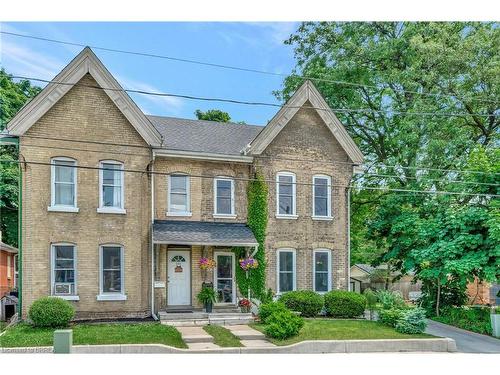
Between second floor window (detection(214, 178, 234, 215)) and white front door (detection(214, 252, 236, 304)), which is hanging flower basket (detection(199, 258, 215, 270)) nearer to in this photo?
white front door (detection(214, 252, 236, 304))

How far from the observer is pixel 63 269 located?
43.7 feet

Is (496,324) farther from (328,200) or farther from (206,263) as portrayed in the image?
(206,263)

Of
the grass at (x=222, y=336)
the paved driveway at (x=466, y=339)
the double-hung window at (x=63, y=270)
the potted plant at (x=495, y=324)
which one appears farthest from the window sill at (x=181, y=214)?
the potted plant at (x=495, y=324)

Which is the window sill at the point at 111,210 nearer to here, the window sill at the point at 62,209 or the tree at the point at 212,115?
the window sill at the point at 62,209

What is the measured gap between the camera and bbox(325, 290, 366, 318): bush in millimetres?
15023

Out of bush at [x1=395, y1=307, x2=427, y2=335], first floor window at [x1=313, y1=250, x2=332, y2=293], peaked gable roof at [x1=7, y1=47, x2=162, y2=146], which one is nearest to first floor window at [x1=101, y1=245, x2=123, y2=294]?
peaked gable roof at [x1=7, y1=47, x2=162, y2=146]

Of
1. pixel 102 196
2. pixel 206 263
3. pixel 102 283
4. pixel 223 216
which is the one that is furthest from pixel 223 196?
pixel 102 283

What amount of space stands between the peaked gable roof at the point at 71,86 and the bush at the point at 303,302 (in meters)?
5.65

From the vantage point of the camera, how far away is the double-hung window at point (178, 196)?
14.9 meters

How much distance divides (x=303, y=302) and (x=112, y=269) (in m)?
5.34

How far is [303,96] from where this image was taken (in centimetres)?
1591

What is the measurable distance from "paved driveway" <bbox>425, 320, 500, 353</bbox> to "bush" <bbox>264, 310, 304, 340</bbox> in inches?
159

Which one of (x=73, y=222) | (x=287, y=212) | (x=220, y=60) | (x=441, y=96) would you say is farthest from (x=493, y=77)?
(x=73, y=222)

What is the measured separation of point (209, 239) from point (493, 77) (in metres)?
10.4
